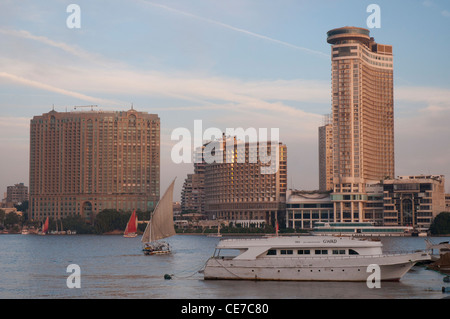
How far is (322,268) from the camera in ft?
186

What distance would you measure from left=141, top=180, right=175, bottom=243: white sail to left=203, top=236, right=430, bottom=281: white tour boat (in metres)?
48.3

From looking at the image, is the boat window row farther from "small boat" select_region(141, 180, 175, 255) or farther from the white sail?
the white sail

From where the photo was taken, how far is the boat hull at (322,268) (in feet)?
185

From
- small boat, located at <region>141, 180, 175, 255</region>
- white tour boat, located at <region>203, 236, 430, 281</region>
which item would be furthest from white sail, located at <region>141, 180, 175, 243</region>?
white tour boat, located at <region>203, 236, 430, 281</region>

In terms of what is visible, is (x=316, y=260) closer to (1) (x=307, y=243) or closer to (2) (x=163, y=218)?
(1) (x=307, y=243)

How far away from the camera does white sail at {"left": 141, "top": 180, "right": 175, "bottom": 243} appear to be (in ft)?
348

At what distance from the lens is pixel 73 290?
58.3 meters

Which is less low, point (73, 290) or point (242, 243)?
point (242, 243)

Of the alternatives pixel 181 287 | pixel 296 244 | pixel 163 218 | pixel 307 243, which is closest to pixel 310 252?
pixel 307 243

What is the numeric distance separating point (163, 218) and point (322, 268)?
53.1 meters
